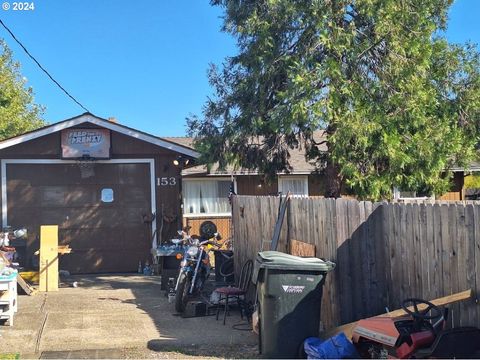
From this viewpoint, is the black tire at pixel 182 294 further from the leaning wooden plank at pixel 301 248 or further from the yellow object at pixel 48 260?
the yellow object at pixel 48 260

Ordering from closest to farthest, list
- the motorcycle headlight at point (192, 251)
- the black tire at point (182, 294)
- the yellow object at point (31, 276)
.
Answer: the black tire at point (182, 294) → the motorcycle headlight at point (192, 251) → the yellow object at point (31, 276)

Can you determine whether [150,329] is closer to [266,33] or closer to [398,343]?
[398,343]

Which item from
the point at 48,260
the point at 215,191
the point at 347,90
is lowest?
the point at 48,260

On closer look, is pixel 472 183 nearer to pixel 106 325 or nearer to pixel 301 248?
pixel 301 248

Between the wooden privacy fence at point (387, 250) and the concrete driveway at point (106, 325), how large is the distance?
55.4 inches

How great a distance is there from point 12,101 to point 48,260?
17.1m

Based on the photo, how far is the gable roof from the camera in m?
12.8

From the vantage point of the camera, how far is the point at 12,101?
2602cm

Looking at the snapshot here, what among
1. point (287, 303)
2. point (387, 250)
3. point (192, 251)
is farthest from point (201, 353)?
point (192, 251)

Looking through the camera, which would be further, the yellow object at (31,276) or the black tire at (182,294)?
the yellow object at (31,276)

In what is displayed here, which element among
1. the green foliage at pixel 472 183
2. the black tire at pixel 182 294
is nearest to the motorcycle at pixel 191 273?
the black tire at pixel 182 294

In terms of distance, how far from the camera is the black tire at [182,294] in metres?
8.56

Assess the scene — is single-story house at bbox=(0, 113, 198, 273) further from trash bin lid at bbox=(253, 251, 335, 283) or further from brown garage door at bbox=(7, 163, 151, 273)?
trash bin lid at bbox=(253, 251, 335, 283)

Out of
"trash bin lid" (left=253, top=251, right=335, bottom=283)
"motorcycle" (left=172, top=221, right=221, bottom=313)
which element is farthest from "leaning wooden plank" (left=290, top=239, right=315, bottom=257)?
"motorcycle" (left=172, top=221, right=221, bottom=313)
